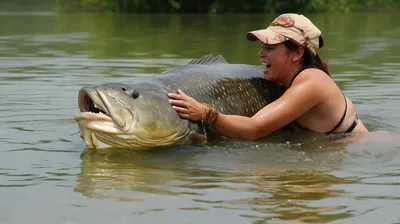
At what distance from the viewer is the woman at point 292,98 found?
23.1 ft

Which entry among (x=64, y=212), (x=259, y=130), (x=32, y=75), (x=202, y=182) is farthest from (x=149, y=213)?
(x=32, y=75)

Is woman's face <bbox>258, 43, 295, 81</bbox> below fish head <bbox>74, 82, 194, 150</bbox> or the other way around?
the other way around

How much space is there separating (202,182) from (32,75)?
787 cm

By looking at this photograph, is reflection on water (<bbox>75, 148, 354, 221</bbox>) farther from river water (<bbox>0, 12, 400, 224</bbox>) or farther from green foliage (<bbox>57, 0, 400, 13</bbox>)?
green foliage (<bbox>57, 0, 400, 13</bbox>)

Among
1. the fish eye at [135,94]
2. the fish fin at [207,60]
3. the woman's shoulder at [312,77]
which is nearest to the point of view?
the fish eye at [135,94]

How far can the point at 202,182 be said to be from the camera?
5.93 m

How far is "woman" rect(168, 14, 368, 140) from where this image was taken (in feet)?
23.1

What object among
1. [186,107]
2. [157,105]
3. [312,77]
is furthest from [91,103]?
[312,77]

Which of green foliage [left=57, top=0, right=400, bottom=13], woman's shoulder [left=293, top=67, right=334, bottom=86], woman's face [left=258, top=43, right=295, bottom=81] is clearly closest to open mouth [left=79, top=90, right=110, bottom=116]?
woman's face [left=258, top=43, right=295, bottom=81]

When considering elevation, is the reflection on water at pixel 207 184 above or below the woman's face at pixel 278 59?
below

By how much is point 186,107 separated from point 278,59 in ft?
3.30

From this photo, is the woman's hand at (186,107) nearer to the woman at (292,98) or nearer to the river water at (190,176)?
the woman at (292,98)

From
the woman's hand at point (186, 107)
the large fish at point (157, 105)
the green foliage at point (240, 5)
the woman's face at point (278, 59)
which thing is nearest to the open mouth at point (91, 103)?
the large fish at point (157, 105)

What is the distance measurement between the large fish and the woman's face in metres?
0.35
